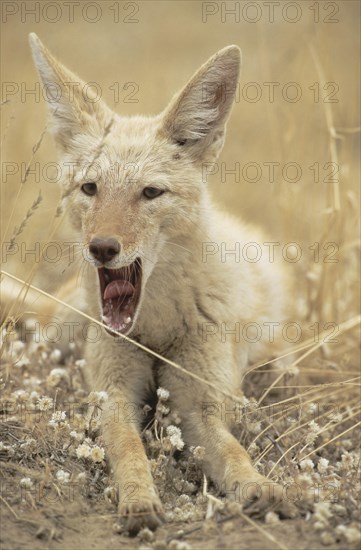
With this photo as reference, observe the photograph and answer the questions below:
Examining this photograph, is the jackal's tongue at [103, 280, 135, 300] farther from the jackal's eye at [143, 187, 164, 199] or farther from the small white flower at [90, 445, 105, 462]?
the small white flower at [90, 445, 105, 462]

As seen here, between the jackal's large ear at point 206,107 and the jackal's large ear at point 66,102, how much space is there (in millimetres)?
408

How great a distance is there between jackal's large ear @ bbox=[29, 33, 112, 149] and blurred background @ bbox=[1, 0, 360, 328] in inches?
11.0

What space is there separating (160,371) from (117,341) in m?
0.28

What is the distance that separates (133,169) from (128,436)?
1316 millimetres

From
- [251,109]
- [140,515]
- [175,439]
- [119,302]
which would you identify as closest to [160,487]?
[175,439]

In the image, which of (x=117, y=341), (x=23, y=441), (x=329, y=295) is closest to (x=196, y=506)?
(x=23, y=441)

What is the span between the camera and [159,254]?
3758 mm

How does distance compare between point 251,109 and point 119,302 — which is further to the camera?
point 251,109

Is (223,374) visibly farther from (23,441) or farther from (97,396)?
(23,441)

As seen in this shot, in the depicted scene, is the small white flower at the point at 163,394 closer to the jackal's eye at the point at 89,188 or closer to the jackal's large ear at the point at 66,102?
the jackal's eye at the point at 89,188

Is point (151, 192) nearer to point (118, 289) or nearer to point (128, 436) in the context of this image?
point (118, 289)

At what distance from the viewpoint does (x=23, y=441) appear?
3367 millimetres

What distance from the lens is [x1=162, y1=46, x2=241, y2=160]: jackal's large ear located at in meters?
3.71

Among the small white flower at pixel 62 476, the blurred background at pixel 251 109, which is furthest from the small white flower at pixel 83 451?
the blurred background at pixel 251 109
